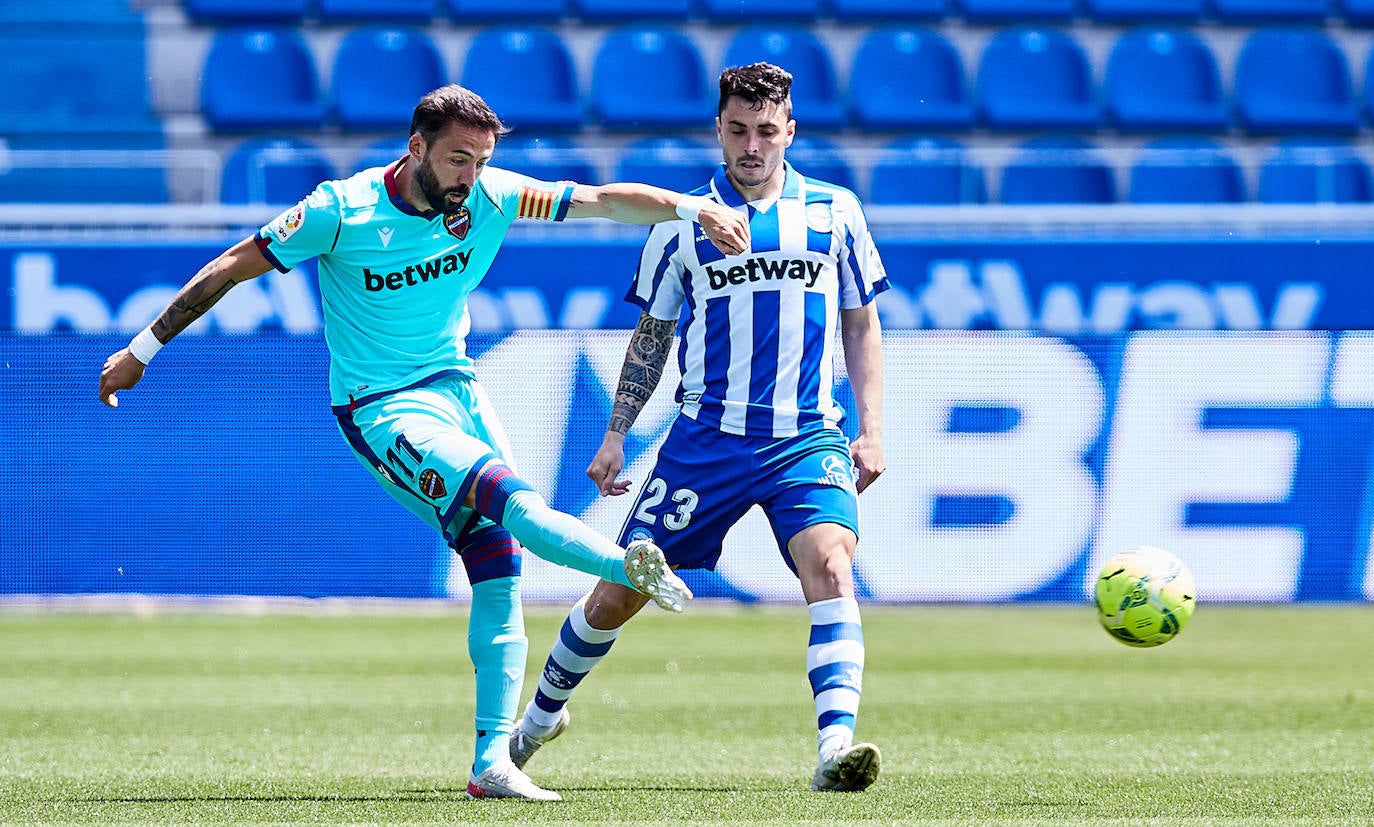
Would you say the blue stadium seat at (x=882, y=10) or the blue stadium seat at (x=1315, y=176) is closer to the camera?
the blue stadium seat at (x=1315, y=176)

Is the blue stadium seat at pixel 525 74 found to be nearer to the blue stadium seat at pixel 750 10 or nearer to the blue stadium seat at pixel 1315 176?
the blue stadium seat at pixel 750 10

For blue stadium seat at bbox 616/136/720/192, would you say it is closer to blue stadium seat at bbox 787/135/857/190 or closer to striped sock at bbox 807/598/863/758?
blue stadium seat at bbox 787/135/857/190

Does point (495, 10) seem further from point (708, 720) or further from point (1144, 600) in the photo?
point (1144, 600)

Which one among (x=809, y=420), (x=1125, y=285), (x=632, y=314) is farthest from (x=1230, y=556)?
(x=809, y=420)

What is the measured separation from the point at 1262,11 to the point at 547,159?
23.7ft

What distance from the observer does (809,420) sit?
524cm

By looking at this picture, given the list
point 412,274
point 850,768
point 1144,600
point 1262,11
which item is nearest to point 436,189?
point 412,274

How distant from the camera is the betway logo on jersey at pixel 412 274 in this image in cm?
502

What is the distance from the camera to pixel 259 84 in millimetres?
14820

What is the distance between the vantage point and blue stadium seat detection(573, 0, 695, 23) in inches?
608

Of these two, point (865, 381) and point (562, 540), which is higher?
point (865, 381)

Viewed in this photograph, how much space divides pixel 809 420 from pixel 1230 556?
6.81 meters

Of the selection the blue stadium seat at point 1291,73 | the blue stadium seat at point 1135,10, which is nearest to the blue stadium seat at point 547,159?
the blue stadium seat at point 1135,10

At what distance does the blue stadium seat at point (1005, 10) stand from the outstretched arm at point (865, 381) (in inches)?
429
